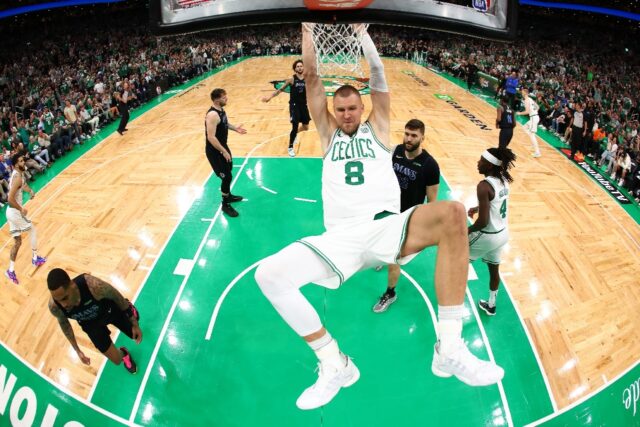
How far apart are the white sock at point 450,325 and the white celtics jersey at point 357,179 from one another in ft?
2.63

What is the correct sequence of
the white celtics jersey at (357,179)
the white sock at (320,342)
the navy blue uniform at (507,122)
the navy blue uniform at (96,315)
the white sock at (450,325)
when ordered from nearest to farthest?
the white sock at (450,325)
the white sock at (320,342)
the white celtics jersey at (357,179)
the navy blue uniform at (96,315)
the navy blue uniform at (507,122)

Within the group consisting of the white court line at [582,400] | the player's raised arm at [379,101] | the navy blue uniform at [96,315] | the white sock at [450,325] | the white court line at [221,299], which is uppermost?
the player's raised arm at [379,101]

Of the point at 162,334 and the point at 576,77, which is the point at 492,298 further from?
the point at 576,77

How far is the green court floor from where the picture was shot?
3840mm

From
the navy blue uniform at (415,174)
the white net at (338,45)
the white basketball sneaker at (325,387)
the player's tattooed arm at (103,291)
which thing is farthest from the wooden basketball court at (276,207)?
the white net at (338,45)

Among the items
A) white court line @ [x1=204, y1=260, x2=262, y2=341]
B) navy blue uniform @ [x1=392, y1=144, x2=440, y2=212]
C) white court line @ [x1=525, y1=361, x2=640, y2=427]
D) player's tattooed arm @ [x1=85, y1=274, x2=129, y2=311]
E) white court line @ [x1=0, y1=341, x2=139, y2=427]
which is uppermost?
navy blue uniform @ [x1=392, y1=144, x2=440, y2=212]

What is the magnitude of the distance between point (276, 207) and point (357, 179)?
15.3 ft

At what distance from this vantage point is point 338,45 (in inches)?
150

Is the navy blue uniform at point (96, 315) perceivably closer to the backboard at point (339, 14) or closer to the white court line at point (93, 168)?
the backboard at point (339, 14)

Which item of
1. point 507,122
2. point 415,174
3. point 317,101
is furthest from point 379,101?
point 507,122

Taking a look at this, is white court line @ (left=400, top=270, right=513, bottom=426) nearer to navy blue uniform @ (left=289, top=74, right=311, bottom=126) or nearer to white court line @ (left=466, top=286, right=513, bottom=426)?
white court line @ (left=466, top=286, right=513, bottom=426)

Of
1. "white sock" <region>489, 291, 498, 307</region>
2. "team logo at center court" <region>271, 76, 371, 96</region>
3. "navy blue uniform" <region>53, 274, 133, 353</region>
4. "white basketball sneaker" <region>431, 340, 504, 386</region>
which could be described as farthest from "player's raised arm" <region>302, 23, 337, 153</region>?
"team logo at center court" <region>271, 76, 371, 96</region>

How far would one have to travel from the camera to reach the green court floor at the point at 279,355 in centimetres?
384

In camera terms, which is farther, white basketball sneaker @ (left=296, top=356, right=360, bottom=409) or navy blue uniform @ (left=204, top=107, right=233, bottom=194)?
navy blue uniform @ (left=204, top=107, right=233, bottom=194)
